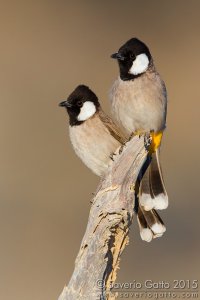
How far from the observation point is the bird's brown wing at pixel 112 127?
17.9 ft

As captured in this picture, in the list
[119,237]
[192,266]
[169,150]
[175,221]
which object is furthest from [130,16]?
[119,237]

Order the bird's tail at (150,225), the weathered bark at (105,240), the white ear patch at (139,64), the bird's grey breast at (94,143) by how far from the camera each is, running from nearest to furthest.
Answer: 1. the weathered bark at (105,240)
2. the bird's tail at (150,225)
3. the white ear patch at (139,64)
4. the bird's grey breast at (94,143)

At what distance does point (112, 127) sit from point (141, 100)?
0.41 metres

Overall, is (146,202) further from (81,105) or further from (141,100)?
(81,105)

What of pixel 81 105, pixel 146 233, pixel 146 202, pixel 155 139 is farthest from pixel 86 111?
pixel 146 233

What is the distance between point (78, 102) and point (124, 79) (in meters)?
0.38

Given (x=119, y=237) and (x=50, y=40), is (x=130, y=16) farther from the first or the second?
(x=119, y=237)

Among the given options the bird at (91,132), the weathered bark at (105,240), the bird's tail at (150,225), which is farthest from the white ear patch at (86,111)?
the weathered bark at (105,240)

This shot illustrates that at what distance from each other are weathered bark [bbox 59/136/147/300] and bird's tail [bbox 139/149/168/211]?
787 millimetres

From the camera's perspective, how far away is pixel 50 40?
12.7 metres

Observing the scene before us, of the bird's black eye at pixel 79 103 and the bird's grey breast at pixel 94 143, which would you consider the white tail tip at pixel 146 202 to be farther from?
the bird's black eye at pixel 79 103

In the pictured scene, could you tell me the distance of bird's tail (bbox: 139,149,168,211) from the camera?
15.7 ft

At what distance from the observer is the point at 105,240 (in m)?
3.71

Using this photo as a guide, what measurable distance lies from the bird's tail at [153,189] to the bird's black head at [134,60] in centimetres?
39
